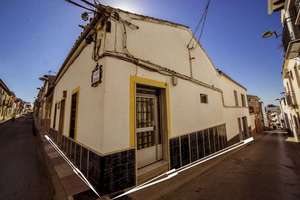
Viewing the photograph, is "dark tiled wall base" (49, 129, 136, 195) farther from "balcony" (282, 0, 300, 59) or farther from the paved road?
→ "balcony" (282, 0, 300, 59)

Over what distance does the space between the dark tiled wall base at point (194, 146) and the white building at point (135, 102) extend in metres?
0.03

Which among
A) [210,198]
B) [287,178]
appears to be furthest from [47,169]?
[287,178]

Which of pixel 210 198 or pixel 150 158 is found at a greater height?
pixel 150 158

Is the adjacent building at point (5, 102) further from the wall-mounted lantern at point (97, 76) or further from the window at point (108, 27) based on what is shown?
the window at point (108, 27)

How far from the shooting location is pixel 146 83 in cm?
352

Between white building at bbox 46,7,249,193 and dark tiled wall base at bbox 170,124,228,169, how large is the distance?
0.09ft

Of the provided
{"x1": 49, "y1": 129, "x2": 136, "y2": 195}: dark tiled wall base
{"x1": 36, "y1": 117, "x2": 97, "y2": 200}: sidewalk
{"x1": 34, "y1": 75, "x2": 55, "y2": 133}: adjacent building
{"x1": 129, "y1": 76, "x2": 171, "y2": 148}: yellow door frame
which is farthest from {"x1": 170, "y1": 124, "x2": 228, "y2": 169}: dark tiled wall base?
{"x1": 34, "y1": 75, "x2": 55, "y2": 133}: adjacent building

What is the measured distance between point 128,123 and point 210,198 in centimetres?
224

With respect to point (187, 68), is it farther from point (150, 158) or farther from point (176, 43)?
point (150, 158)

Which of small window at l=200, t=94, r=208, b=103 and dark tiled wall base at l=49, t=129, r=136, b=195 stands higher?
small window at l=200, t=94, r=208, b=103

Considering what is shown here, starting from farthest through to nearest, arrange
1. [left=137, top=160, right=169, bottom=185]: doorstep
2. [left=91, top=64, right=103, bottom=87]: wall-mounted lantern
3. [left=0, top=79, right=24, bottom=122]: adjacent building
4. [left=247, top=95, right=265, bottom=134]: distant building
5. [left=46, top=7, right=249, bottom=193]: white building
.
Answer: [left=0, top=79, right=24, bottom=122]: adjacent building, [left=247, top=95, right=265, bottom=134]: distant building, [left=137, top=160, right=169, bottom=185]: doorstep, [left=91, top=64, right=103, bottom=87]: wall-mounted lantern, [left=46, top=7, right=249, bottom=193]: white building

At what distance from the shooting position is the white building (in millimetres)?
2707

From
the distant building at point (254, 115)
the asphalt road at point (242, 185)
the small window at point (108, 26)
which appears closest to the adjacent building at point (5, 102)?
the small window at point (108, 26)

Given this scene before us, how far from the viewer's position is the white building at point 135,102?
271 centimetres
